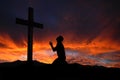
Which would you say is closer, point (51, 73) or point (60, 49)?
point (51, 73)

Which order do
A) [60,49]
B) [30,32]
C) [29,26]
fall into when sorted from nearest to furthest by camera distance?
[60,49]
[30,32]
[29,26]

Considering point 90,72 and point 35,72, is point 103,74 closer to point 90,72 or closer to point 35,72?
point 90,72

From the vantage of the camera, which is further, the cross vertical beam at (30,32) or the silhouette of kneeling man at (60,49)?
the cross vertical beam at (30,32)

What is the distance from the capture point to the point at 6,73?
11078mm

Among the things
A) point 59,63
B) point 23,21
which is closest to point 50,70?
point 59,63

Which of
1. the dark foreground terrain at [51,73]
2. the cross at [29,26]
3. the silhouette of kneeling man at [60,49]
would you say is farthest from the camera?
the cross at [29,26]

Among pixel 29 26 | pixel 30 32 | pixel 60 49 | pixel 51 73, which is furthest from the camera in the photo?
→ pixel 29 26

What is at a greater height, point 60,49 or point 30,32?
→ point 30,32

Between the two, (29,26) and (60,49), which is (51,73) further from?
(29,26)

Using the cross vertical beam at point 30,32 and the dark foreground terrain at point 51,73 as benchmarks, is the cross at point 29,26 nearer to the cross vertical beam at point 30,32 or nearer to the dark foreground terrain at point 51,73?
the cross vertical beam at point 30,32

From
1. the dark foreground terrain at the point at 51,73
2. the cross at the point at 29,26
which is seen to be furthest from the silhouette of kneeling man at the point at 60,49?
the cross at the point at 29,26

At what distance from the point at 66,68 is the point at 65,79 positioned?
0.64 m

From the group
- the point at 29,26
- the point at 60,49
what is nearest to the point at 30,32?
the point at 29,26

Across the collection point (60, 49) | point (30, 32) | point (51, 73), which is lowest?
point (51, 73)
